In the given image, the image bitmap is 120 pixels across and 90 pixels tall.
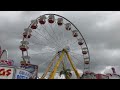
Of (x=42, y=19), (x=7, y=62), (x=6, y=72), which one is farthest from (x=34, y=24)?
(x=6, y=72)

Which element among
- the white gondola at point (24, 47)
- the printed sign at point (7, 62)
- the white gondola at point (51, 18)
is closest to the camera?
the printed sign at point (7, 62)

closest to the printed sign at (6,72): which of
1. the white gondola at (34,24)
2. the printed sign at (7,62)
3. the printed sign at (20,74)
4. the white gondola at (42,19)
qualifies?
the printed sign at (7,62)

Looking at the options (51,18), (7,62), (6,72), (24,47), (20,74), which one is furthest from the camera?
(51,18)

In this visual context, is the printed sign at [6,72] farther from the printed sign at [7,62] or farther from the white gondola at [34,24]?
the white gondola at [34,24]

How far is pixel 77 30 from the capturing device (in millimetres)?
37531

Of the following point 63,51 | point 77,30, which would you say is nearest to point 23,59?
point 63,51

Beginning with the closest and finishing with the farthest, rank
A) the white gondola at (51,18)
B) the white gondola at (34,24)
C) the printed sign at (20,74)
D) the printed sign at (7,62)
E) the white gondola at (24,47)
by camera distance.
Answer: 1. the printed sign at (7,62)
2. the printed sign at (20,74)
3. the white gondola at (24,47)
4. the white gondola at (51,18)
5. the white gondola at (34,24)

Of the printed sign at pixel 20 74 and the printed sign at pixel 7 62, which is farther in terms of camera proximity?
the printed sign at pixel 20 74

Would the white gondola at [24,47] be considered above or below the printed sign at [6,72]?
above

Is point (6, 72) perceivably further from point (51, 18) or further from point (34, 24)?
point (51, 18)

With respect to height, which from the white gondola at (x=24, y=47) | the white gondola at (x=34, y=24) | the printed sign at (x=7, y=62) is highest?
the white gondola at (x=34, y=24)

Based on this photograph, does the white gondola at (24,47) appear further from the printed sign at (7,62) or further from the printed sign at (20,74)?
the printed sign at (20,74)
